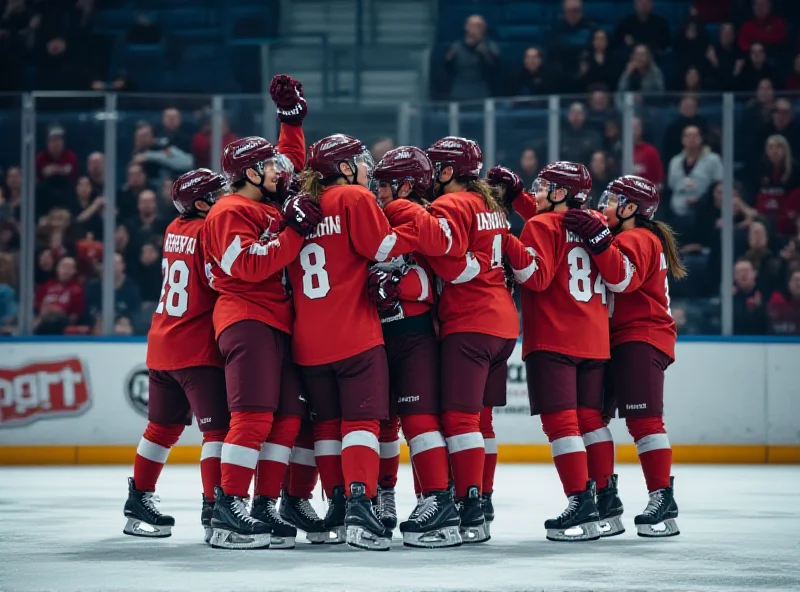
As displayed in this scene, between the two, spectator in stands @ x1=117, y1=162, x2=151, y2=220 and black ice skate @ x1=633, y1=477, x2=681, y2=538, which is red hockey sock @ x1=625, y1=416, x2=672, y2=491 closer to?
black ice skate @ x1=633, y1=477, x2=681, y2=538

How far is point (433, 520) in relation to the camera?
5570 mm

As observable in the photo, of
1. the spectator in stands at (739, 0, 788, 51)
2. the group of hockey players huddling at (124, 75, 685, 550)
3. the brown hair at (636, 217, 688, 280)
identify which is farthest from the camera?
the spectator in stands at (739, 0, 788, 51)

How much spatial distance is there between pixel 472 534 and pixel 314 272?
1256 mm

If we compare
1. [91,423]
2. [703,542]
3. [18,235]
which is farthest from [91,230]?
[703,542]

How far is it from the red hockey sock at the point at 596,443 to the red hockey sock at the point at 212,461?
1.55 metres

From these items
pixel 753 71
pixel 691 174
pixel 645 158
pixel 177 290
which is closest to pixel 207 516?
pixel 177 290

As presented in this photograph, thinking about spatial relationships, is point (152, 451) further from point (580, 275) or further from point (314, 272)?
point (580, 275)

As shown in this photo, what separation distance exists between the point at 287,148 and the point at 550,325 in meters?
1.37

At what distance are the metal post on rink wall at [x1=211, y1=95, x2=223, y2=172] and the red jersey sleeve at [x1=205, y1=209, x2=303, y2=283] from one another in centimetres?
473

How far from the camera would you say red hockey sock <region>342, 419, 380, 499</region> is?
547 centimetres

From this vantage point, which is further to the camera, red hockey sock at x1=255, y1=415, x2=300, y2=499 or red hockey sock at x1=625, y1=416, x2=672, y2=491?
red hockey sock at x1=625, y1=416, x2=672, y2=491

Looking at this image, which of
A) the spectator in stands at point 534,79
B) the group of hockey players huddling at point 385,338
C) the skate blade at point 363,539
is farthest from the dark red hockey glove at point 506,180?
the spectator in stands at point 534,79

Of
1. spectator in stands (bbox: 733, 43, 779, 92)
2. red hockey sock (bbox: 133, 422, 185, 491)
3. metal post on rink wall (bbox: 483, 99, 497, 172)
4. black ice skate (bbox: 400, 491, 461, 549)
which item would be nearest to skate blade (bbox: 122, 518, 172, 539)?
red hockey sock (bbox: 133, 422, 185, 491)

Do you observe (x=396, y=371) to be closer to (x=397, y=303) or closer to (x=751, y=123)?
(x=397, y=303)
